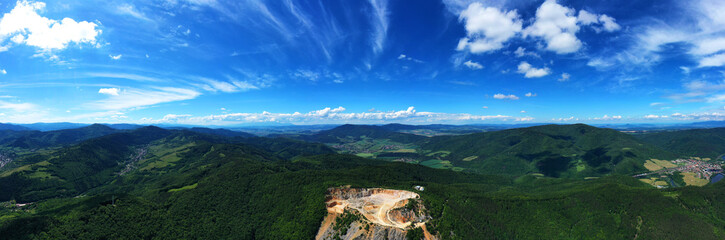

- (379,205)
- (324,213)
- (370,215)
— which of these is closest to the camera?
(370,215)

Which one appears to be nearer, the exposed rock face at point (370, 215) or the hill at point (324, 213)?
the exposed rock face at point (370, 215)

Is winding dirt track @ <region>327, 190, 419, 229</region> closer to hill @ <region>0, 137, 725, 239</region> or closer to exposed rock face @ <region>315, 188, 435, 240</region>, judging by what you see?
exposed rock face @ <region>315, 188, 435, 240</region>

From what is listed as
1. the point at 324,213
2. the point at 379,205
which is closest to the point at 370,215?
the point at 379,205

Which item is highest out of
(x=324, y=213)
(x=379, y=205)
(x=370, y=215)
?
(x=370, y=215)

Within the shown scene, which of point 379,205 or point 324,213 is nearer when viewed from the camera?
point 324,213

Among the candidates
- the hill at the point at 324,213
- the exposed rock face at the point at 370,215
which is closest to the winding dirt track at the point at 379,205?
the exposed rock face at the point at 370,215

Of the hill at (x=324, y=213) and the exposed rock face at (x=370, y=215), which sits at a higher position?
the exposed rock face at (x=370, y=215)

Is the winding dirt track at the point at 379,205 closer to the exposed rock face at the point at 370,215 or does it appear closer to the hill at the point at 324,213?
the exposed rock face at the point at 370,215

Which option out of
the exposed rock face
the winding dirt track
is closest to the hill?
the exposed rock face

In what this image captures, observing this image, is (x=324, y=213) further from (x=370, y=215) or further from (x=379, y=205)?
(x=379, y=205)

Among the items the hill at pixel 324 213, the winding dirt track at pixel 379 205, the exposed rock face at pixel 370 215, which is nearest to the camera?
the exposed rock face at pixel 370 215
